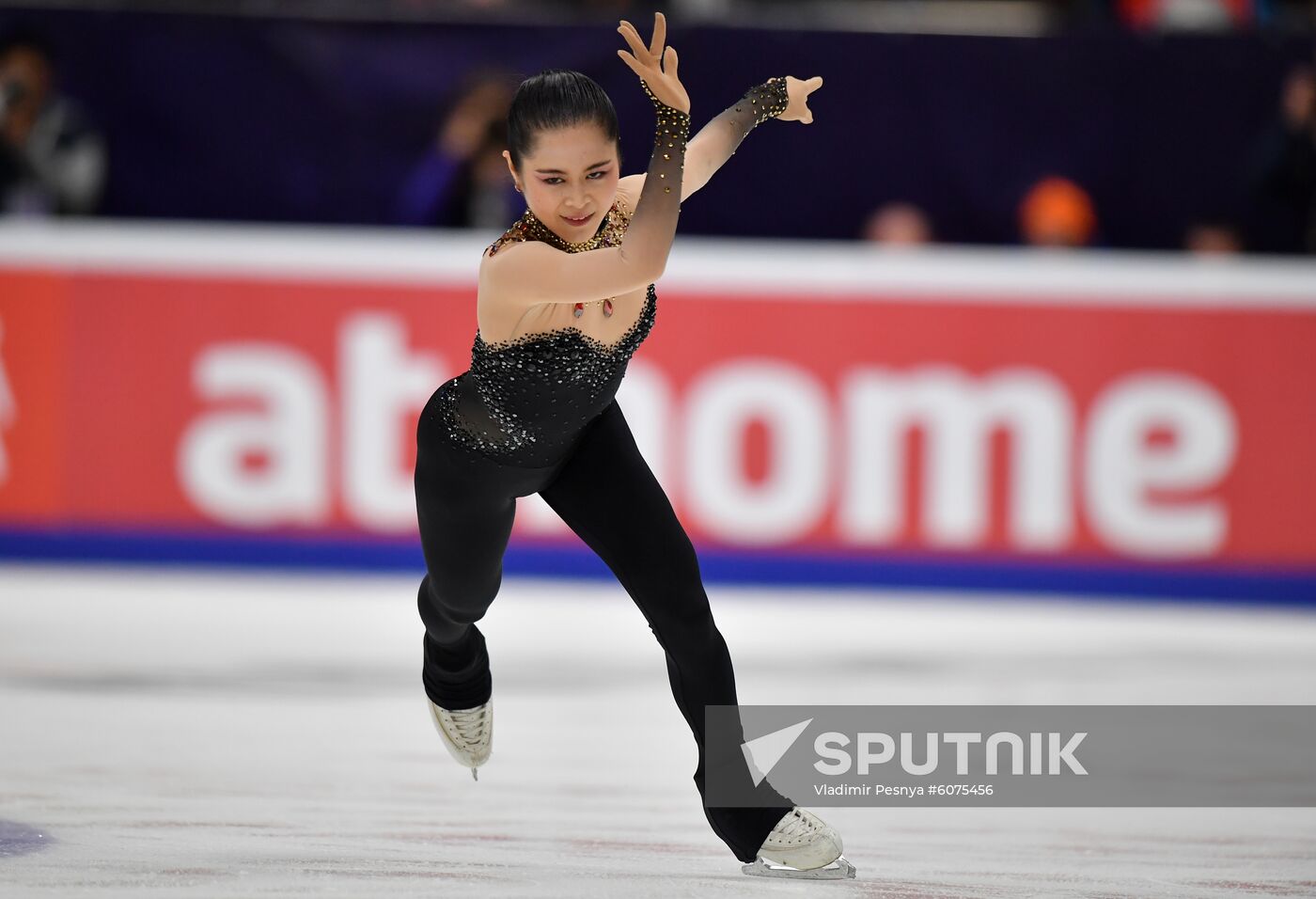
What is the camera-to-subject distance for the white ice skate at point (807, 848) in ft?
9.80

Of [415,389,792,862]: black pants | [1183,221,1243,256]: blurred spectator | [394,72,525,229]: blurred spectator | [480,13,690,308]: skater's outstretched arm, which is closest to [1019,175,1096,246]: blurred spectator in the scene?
[1183,221,1243,256]: blurred spectator

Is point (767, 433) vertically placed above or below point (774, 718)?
above

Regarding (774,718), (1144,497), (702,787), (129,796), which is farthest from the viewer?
(1144,497)

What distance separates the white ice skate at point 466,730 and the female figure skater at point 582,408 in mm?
282

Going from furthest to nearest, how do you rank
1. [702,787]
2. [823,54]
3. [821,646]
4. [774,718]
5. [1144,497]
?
1. [823,54]
2. [1144,497]
3. [821,646]
4. [774,718]
5. [702,787]

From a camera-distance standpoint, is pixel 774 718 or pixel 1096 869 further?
pixel 774 718

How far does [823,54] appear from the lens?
271 inches

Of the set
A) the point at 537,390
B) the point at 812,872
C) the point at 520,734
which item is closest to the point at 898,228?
the point at 520,734

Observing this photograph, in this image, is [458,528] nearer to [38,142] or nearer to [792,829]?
[792,829]

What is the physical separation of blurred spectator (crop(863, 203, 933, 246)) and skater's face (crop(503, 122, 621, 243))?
3908 millimetres

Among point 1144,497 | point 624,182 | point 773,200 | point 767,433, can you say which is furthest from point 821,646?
point 624,182

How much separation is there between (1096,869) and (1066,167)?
4336 mm

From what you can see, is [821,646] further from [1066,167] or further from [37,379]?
[37,379]

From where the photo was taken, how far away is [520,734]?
167 inches
